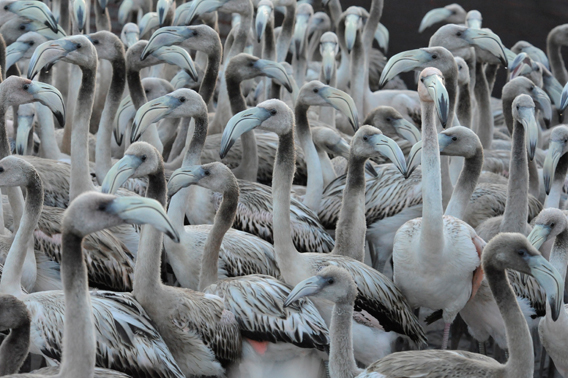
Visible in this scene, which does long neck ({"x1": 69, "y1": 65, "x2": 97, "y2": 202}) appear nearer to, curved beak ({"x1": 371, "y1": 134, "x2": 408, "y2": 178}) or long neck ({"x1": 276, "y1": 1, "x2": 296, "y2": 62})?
curved beak ({"x1": 371, "y1": 134, "x2": 408, "y2": 178})

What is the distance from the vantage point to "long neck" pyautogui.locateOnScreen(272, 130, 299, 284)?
5754 millimetres

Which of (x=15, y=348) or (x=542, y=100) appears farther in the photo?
(x=542, y=100)

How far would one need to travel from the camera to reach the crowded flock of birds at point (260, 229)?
4730 mm

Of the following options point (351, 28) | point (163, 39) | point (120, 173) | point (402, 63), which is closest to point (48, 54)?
point (163, 39)

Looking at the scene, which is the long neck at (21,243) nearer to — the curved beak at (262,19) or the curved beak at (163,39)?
the curved beak at (163,39)

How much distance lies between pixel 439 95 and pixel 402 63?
1.11 m

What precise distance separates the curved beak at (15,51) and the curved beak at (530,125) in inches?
Answer: 161

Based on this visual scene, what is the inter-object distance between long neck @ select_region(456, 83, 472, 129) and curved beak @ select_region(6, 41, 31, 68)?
371cm

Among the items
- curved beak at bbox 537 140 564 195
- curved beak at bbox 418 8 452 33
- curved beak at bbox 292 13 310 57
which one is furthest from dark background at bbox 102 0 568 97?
curved beak at bbox 537 140 564 195

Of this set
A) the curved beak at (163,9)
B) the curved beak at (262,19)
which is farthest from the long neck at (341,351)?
the curved beak at (163,9)

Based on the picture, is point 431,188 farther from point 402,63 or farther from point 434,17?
point 434,17

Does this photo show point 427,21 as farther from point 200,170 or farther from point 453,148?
point 200,170

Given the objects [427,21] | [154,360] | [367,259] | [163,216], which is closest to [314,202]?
[367,259]

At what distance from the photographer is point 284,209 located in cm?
588
